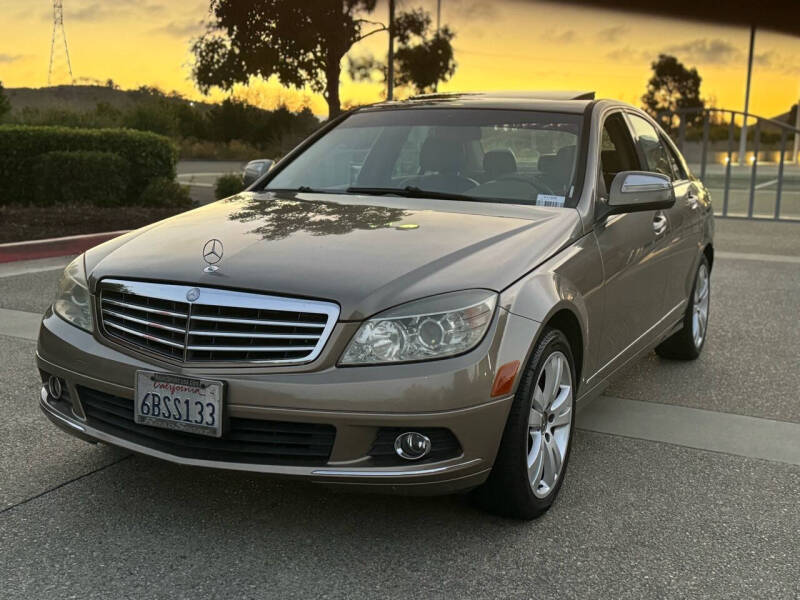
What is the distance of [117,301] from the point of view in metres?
3.33

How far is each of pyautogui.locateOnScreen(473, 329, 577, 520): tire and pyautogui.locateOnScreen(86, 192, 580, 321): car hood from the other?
14.3 inches

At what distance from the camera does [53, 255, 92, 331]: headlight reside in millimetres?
3416

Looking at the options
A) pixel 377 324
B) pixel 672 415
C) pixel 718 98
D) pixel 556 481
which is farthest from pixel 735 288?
pixel 718 98

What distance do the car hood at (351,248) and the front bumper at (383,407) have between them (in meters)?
0.23

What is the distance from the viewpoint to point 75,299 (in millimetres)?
3504

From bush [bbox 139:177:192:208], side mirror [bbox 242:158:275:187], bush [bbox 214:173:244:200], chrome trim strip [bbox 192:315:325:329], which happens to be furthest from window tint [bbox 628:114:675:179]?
bush [bbox 214:173:244:200]

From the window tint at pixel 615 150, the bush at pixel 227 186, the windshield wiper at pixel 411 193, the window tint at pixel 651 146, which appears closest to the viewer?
the windshield wiper at pixel 411 193

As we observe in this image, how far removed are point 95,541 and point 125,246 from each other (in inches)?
44.7

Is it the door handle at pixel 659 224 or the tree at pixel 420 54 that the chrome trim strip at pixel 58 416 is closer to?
the door handle at pixel 659 224

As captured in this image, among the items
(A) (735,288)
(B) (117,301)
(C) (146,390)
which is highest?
(B) (117,301)

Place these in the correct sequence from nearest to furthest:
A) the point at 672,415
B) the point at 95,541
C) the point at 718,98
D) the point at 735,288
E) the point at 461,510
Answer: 1. the point at 95,541
2. the point at 461,510
3. the point at 672,415
4. the point at 735,288
5. the point at 718,98

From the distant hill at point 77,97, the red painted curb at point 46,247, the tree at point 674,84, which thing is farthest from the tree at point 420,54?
the tree at point 674,84

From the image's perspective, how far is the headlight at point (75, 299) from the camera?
3416 mm

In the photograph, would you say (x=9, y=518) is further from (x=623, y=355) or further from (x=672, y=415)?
(x=672, y=415)
